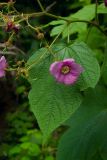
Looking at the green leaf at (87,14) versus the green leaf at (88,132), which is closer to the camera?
the green leaf at (88,132)

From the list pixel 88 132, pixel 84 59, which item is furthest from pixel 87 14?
pixel 84 59

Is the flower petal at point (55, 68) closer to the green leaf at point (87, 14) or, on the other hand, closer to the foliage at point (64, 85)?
the foliage at point (64, 85)

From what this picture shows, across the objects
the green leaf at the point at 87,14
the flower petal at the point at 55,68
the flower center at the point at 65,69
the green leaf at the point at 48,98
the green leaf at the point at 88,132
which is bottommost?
the green leaf at the point at 88,132

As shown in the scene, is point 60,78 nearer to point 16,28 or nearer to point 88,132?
point 16,28

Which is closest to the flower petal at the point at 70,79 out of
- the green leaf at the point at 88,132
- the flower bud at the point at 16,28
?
the flower bud at the point at 16,28

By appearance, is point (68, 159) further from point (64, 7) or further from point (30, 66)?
point (64, 7)

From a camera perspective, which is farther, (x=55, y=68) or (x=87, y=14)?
(x=87, y=14)

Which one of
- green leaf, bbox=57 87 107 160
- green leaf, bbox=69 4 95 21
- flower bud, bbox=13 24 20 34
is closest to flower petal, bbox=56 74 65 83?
flower bud, bbox=13 24 20 34
